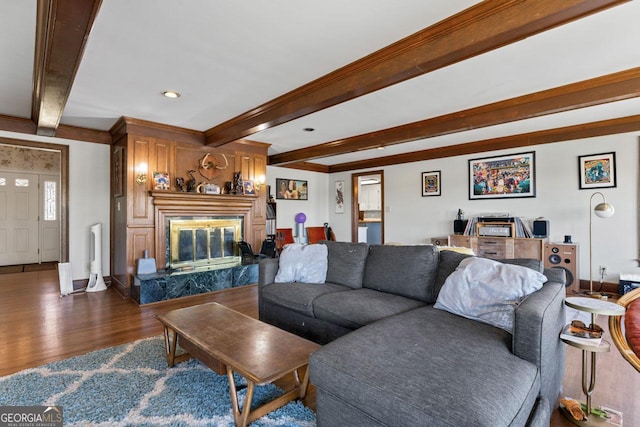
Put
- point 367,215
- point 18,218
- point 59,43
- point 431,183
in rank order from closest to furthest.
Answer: point 59,43 → point 431,183 → point 18,218 → point 367,215

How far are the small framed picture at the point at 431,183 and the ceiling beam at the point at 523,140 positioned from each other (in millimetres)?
332

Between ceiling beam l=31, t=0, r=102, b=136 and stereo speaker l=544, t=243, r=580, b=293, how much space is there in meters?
5.84

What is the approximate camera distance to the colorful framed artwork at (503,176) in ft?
17.3

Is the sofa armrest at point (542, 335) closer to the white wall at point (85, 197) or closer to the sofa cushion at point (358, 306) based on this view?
the sofa cushion at point (358, 306)

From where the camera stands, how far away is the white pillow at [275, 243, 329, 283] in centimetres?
313

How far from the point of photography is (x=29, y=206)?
707 cm

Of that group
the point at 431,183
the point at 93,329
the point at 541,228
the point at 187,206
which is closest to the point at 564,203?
the point at 541,228

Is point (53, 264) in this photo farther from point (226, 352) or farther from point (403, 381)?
point (403, 381)

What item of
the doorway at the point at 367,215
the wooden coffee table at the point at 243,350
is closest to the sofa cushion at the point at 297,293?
the wooden coffee table at the point at 243,350

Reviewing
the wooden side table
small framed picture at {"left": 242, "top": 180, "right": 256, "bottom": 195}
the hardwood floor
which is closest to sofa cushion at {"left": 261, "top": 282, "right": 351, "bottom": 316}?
the hardwood floor

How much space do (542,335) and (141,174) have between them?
4.82 metres

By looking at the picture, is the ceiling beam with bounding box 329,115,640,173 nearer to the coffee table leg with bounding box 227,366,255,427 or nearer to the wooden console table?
the wooden console table

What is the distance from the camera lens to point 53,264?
7113mm

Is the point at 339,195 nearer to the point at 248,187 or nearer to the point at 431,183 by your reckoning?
the point at 431,183
